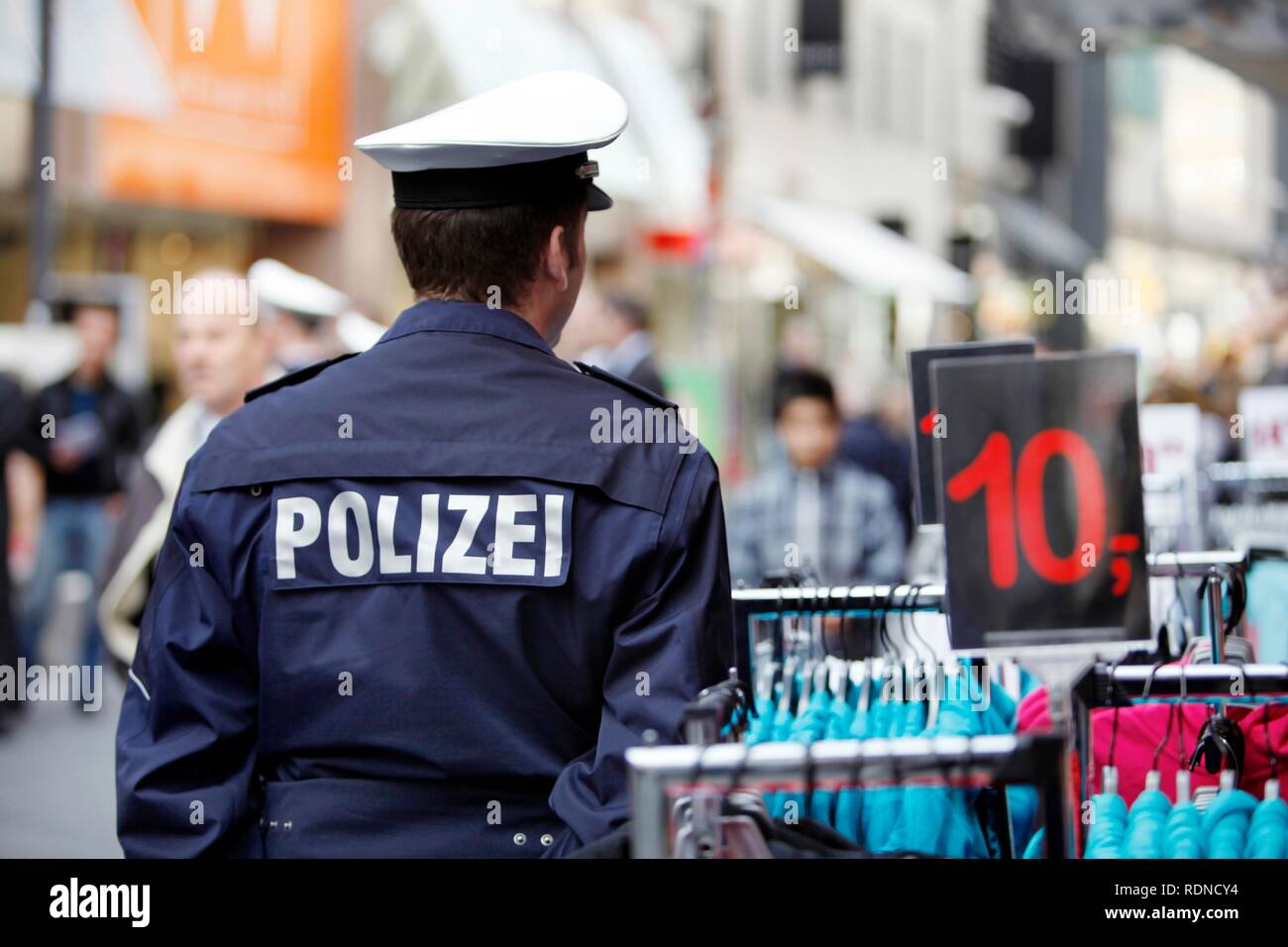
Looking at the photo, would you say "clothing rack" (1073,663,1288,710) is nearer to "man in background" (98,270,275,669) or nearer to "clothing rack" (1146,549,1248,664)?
"clothing rack" (1146,549,1248,664)

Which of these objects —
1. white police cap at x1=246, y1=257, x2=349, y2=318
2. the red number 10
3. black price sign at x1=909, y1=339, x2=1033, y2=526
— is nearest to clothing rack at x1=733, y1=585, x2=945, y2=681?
black price sign at x1=909, y1=339, x2=1033, y2=526

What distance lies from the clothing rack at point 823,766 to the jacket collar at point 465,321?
2.44 ft

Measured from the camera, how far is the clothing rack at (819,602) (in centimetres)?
309

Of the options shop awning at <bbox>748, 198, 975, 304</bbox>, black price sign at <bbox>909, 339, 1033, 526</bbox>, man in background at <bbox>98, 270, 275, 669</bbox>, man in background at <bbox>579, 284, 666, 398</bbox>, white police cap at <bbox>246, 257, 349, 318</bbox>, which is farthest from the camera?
shop awning at <bbox>748, 198, 975, 304</bbox>

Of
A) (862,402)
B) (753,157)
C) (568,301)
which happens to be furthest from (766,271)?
(568,301)

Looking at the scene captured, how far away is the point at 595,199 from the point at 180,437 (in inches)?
97.6

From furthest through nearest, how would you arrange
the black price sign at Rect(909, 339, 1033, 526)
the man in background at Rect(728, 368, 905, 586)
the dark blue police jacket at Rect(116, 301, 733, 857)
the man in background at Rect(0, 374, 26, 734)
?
the man in background at Rect(0, 374, 26, 734) < the man in background at Rect(728, 368, 905, 586) < the black price sign at Rect(909, 339, 1033, 526) < the dark blue police jacket at Rect(116, 301, 733, 857)

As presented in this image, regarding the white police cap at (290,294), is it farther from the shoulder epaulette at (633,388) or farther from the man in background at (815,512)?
the shoulder epaulette at (633,388)

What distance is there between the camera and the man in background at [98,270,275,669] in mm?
4219

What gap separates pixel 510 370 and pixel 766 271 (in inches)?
752

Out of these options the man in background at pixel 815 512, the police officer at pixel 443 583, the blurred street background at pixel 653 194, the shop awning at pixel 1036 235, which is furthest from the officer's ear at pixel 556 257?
the shop awning at pixel 1036 235

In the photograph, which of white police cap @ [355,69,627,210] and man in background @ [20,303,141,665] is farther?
man in background @ [20,303,141,665]

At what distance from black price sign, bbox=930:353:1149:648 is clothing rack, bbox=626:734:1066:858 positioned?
0.42 meters

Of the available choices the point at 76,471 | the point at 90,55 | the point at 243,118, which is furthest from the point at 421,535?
the point at 243,118
